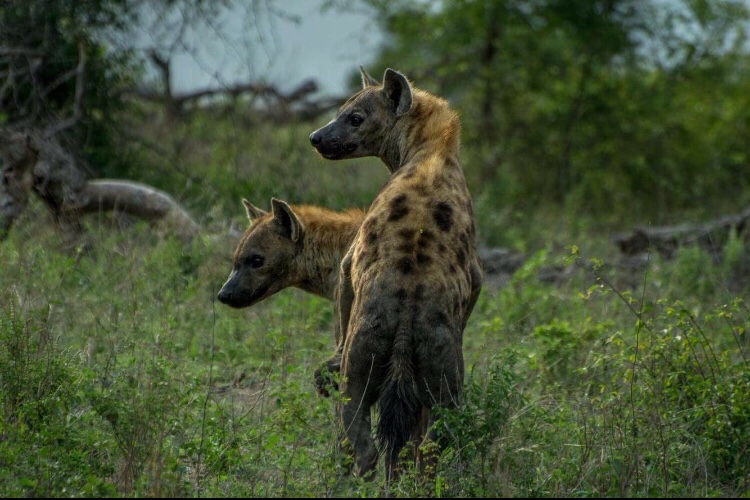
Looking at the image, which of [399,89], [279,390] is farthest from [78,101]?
[279,390]

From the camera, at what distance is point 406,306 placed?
171 inches

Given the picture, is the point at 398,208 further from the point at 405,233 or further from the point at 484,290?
the point at 484,290

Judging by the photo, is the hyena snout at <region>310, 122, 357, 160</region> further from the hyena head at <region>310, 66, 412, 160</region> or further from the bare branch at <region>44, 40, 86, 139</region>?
the bare branch at <region>44, 40, 86, 139</region>

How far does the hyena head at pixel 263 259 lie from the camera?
6082 millimetres

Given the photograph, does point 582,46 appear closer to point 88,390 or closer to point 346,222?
point 346,222

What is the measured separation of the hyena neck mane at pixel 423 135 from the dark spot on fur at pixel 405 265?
1.00 m

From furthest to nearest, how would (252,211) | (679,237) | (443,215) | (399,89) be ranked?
(679,237)
(252,211)
(399,89)
(443,215)

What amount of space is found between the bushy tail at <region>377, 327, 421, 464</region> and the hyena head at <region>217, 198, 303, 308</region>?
178 cm

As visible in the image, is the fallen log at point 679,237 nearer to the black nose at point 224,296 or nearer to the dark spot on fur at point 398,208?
the black nose at point 224,296

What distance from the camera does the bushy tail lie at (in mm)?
4340

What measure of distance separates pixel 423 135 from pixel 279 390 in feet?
4.86

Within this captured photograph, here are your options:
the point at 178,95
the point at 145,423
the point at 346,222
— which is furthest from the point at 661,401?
the point at 178,95

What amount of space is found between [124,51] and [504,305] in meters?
4.49

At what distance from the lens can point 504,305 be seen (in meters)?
7.82
